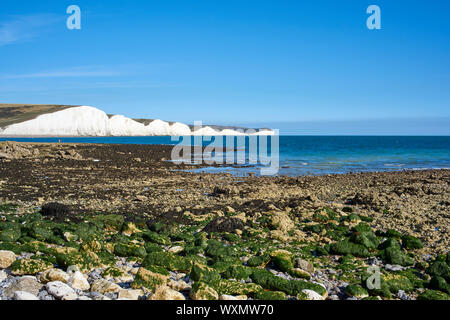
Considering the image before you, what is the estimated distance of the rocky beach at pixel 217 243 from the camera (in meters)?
5.74

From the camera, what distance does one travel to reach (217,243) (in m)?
8.52

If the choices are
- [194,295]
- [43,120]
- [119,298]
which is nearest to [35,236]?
[119,298]

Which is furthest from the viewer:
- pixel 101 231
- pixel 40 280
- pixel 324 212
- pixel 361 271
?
pixel 324 212

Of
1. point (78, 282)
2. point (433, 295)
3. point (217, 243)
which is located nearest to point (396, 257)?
point (433, 295)

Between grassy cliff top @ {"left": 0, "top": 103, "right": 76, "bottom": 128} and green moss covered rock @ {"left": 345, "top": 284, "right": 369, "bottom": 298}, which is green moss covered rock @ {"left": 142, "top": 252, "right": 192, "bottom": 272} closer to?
green moss covered rock @ {"left": 345, "top": 284, "right": 369, "bottom": 298}

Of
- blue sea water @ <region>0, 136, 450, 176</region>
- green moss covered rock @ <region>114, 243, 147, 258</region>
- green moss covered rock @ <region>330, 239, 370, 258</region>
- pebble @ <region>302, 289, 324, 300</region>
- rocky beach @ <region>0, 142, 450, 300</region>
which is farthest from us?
blue sea water @ <region>0, 136, 450, 176</region>

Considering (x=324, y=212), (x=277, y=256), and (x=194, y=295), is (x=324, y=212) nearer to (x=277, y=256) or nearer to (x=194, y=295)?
(x=277, y=256)

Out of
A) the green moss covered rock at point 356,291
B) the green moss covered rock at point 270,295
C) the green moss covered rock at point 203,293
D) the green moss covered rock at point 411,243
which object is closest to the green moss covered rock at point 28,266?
the green moss covered rock at point 203,293

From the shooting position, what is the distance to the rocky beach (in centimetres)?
574

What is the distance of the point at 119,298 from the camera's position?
5039 mm

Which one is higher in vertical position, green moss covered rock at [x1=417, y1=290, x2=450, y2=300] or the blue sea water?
the blue sea water

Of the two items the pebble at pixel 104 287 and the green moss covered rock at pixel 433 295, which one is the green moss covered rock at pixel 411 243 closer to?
the green moss covered rock at pixel 433 295

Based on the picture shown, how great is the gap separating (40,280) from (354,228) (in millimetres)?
8318

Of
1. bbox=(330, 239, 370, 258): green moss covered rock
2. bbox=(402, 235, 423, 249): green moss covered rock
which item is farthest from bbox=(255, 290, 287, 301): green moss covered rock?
bbox=(402, 235, 423, 249): green moss covered rock
